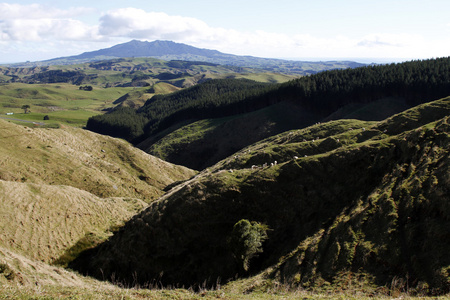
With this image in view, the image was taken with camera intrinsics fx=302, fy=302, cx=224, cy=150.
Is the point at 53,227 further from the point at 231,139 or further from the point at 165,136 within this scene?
the point at 165,136

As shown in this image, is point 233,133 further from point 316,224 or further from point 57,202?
point 316,224

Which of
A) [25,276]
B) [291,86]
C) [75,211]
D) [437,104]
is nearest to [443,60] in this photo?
[291,86]

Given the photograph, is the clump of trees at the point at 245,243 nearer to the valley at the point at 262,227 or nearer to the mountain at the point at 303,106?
the valley at the point at 262,227

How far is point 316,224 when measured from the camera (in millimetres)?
35062

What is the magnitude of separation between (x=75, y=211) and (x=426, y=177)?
169ft

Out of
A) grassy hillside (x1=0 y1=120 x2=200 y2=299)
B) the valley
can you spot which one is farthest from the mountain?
→ the valley

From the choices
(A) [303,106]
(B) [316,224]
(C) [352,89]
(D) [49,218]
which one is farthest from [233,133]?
(B) [316,224]

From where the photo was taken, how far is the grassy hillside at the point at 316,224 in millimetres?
25406

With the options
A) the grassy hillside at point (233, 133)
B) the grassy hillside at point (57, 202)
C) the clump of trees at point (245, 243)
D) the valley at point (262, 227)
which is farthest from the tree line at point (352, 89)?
the clump of trees at point (245, 243)

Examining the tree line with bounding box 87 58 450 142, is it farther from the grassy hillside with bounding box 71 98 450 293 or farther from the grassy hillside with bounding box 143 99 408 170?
the grassy hillside with bounding box 71 98 450 293

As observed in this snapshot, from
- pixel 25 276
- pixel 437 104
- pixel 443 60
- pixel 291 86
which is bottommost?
pixel 25 276

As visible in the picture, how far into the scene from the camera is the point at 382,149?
39844 millimetres

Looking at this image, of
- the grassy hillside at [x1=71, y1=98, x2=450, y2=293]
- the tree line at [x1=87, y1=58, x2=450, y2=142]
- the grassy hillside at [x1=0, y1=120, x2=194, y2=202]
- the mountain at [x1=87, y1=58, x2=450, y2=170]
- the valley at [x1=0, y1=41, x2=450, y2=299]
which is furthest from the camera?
the mountain at [x1=87, y1=58, x2=450, y2=170]

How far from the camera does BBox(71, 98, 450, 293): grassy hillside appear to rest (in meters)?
25.4
